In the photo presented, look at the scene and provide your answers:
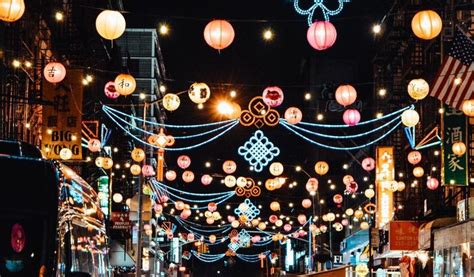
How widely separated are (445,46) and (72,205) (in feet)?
74.3

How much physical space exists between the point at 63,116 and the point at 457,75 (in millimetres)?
14170

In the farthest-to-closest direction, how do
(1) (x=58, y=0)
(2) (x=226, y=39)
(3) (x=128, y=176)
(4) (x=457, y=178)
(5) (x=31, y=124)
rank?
(3) (x=128, y=176) → (1) (x=58, y=0) → (5) (x=31, y=124) → (4) (x=457, y=178) → (2) (x=226, y=39)

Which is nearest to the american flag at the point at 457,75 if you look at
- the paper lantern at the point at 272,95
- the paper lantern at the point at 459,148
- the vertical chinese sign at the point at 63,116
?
the paper lantern at the point at 459,148

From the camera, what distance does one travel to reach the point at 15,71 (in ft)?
109

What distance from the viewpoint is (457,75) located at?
24.7m

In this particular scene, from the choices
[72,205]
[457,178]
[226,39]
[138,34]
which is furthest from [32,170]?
[138,34]

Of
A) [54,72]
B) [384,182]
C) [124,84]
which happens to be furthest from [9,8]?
[384,182]

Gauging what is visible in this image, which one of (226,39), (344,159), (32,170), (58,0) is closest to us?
(32,170)

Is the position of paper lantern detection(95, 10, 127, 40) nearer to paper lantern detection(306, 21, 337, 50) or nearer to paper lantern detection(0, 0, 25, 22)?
paper lantern detection(0, 0, 25, 22)

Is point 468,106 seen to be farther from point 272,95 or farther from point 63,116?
point 63,116

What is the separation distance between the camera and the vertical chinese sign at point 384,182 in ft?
140

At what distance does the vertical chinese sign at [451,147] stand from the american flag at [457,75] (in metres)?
3.38

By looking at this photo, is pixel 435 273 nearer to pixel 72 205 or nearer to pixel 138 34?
pixel 72 205

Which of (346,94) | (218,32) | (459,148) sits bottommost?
(459,148)
